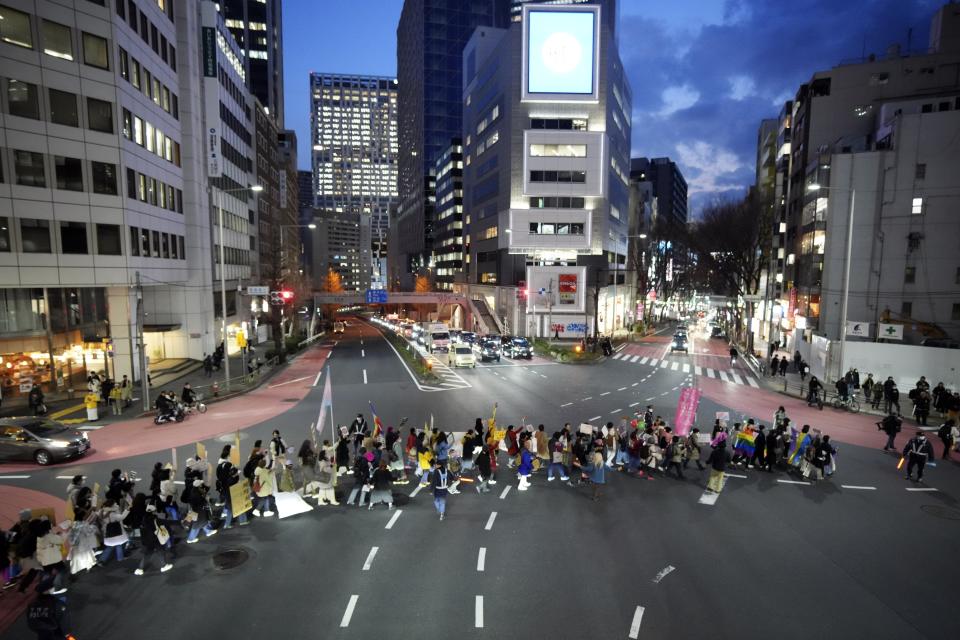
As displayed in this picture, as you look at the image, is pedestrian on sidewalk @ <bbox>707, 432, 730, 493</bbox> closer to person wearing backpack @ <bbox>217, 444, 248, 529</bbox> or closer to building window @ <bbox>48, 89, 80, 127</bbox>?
person wearing backpack @ <bbox>217, 444, 248, 529</bbox>

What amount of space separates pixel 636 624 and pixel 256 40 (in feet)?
440

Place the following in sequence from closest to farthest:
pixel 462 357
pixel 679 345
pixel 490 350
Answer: pixel 462 357 → pixel 490 350 → pixel 679 345

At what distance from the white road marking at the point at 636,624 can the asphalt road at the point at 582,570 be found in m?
0.03

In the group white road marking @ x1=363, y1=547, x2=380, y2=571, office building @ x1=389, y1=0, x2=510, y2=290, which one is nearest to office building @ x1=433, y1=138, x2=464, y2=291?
office building @ x1=389, y1=0, x2=510, y2=290

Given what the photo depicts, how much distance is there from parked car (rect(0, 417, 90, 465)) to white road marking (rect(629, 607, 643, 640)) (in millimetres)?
19080

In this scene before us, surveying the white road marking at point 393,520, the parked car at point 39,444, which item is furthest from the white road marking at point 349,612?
the parked car at point 39,444

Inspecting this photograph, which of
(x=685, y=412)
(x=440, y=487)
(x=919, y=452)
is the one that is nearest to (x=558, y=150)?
(x=685, y=412)

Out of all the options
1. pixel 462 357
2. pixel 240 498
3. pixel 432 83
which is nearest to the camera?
pixel 240 498

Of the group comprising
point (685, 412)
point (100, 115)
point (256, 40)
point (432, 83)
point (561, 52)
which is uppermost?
point (256, 40)

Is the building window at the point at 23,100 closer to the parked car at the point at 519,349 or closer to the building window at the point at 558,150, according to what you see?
the parked car at the point at 519,349

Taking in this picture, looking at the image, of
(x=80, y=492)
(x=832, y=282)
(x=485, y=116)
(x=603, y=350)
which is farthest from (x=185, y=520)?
(x=485, y=116)

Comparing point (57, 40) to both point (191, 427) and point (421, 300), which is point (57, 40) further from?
point (421, 300)

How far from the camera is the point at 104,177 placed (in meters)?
28.5

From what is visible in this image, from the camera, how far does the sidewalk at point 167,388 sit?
81.3ft
